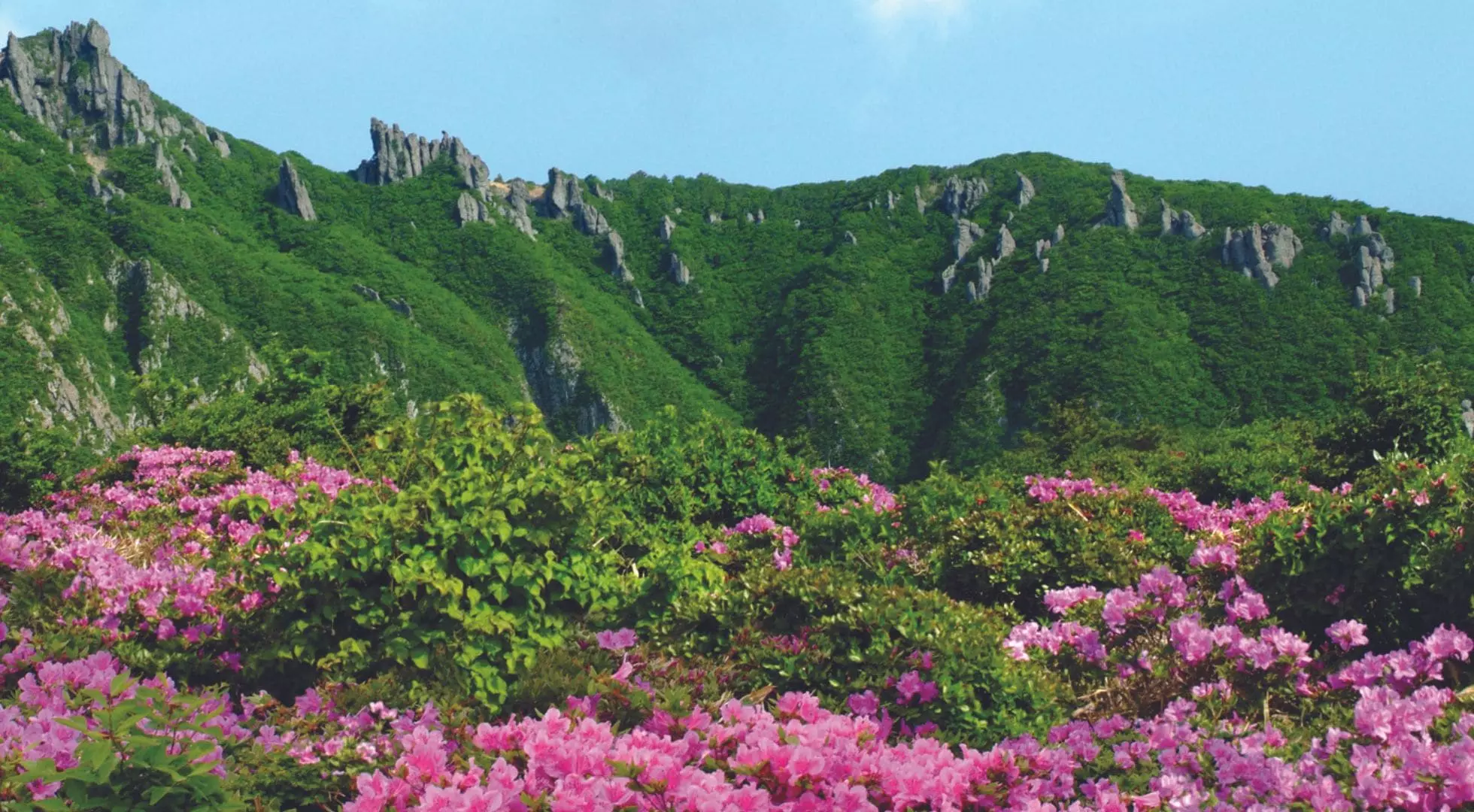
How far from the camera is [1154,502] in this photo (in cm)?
768

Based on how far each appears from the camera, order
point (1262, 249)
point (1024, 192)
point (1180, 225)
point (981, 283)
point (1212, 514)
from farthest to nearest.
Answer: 1. point (1024, 192)
2. point (981, 283)
3. point (1180, 225)
4. point (1262, 249)
5. point (1212, 514)

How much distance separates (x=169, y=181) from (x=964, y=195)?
10901 cm

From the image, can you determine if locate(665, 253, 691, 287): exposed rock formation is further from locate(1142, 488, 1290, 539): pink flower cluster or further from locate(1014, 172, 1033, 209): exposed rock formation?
locate(1142, 488, 1290, 539): pink flower cluster

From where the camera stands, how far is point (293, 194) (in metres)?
139

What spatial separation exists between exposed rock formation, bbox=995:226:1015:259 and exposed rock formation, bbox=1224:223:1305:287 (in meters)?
28.4

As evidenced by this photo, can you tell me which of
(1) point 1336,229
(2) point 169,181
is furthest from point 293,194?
(1) point 1336,229

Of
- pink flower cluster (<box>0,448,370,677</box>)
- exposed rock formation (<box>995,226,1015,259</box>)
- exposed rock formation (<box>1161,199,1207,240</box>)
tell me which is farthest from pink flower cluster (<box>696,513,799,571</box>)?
exposed rock formation (<box>995,226,1015,259</box>)

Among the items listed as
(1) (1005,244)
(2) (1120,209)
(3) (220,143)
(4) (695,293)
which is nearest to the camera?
(2) (1120,209)

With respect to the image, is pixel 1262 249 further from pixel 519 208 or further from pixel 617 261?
pixel 519 208

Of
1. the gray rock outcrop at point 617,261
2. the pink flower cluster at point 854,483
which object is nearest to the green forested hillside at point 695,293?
the gray rock outcrop at point 617,261

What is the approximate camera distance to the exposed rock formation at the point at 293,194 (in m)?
138

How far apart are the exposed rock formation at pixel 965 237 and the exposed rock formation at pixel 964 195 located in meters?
9.18

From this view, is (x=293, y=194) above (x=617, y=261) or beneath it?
above

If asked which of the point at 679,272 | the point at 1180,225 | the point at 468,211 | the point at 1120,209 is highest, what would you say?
the point at 468,211
